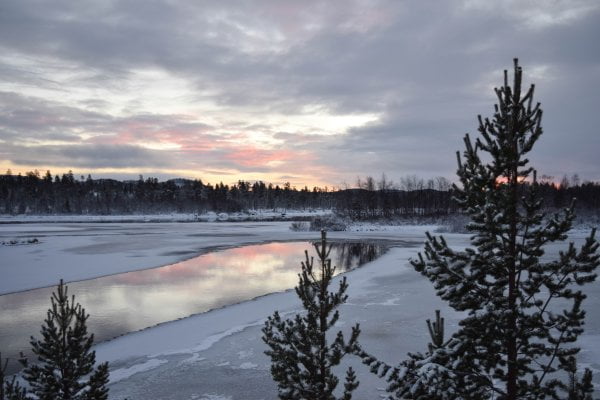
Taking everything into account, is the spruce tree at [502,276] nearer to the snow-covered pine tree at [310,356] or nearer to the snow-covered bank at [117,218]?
the snow-covered pine tree at [310,356]

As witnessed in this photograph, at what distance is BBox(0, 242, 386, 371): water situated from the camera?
13148mm

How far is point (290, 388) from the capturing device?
16.3 ft

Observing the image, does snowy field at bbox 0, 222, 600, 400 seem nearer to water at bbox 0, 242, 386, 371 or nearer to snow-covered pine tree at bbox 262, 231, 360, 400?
water at bbox 0, 242, 386, 371

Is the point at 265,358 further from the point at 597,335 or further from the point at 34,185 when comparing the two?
the point at 34,185

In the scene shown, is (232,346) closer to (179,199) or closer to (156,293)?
(156,293)

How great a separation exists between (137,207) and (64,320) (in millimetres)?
132914

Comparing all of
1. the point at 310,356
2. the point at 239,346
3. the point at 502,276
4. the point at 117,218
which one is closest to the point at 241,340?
the point at 239,346

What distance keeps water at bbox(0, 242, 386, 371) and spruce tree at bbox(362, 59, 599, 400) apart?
11.1m

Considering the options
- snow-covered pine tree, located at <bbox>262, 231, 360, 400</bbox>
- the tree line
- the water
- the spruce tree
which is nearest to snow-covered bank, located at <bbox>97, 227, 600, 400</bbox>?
the water

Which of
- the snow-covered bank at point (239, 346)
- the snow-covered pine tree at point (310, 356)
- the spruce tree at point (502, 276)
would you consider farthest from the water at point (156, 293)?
the spruce tree at point (502, 276)

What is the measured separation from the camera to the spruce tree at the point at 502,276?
3.70m

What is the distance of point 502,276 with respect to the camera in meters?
3.99

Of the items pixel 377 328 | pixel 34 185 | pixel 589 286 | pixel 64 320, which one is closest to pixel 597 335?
pixel 377 328

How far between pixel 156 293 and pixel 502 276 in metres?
16.6
